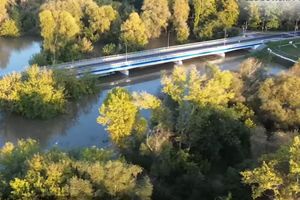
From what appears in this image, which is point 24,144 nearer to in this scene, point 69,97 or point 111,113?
point 111,113

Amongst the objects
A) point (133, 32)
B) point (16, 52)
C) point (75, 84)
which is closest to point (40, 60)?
point (75, 84)

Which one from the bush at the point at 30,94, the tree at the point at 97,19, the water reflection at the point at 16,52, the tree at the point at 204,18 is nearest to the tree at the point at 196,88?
the bush at the point at 30,94

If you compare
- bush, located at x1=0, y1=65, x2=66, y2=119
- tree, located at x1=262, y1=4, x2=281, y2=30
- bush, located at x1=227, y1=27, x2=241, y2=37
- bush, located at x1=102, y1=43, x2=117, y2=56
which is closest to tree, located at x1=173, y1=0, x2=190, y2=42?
bush, located at x1=227, y1=27, x2=241, y2=37

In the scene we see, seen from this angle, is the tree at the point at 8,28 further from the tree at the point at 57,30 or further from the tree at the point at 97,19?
the tree at the point at 57,30

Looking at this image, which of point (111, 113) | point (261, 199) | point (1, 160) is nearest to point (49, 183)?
point (1, 160)

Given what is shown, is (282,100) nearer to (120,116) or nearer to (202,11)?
(120,116)
